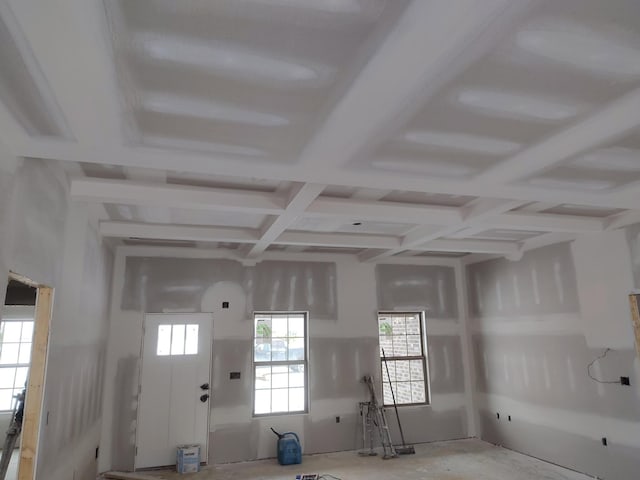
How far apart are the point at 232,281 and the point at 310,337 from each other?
4.87 ft

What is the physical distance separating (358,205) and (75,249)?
8.45 feet

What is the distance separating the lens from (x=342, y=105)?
1.89 meters

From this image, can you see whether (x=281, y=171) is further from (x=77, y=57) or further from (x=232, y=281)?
(x=232, y=281)

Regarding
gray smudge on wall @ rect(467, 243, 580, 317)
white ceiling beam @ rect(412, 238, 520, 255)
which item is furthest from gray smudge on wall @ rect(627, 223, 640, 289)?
white ceiling beam @ rect(412, 238, 520, 255)

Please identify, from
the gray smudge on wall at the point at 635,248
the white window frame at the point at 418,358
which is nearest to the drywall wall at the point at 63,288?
the white window frame at the point at 418,358

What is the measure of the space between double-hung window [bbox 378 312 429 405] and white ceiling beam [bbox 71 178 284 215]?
397cm

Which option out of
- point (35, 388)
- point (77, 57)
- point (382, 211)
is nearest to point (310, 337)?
point (382, 211)

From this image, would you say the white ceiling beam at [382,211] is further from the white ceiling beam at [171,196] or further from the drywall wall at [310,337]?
the drywall wall at [310,337]

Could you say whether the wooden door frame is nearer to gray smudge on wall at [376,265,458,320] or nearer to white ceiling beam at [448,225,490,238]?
white ceiling beam at [448,225,490,238]

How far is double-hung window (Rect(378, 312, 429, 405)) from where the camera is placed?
659cm

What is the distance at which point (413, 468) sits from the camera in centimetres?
526

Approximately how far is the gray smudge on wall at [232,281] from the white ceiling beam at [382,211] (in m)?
2.76

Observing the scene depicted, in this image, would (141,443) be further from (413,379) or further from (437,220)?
(437,220)

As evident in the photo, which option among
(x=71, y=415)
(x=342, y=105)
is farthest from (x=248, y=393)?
(x=342, y=105)
